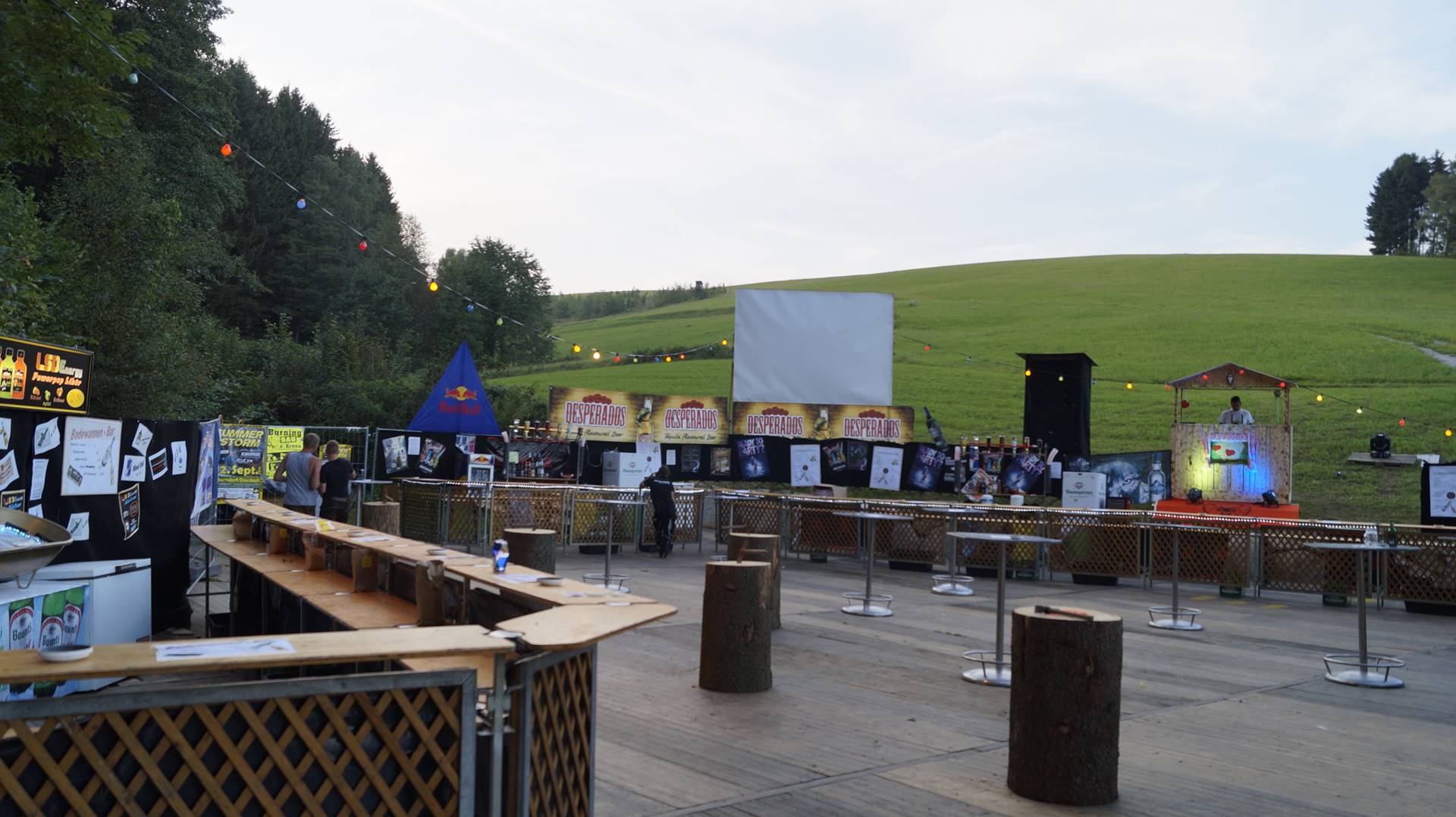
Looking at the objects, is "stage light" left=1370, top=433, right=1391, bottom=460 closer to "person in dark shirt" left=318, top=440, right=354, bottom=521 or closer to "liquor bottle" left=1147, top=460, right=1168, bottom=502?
"liquor bottle" left=1147, top=460, right=1168, bottom=502

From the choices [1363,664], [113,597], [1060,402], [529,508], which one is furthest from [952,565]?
[1060,402]

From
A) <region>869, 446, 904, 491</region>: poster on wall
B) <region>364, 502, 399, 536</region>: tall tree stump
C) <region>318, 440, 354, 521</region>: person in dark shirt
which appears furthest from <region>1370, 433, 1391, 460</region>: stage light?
<region>318, 440, 354, 521</region>: person in dark shirt

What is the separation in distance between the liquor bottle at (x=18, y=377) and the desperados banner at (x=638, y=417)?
16090mm

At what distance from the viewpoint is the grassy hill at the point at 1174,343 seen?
1395 inches

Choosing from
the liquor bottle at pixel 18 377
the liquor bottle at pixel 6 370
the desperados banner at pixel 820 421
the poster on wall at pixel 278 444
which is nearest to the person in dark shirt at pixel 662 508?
the poster on wall at pixel 278 444

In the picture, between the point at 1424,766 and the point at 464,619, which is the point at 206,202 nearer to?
the point at 464,619

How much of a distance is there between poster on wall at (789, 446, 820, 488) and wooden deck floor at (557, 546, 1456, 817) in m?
12.2

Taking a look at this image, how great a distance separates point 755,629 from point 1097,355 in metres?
45.9

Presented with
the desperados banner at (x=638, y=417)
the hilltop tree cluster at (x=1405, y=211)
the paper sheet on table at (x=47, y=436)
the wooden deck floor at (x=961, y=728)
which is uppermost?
the hilltop tree cluster at (x=1405, y=211)

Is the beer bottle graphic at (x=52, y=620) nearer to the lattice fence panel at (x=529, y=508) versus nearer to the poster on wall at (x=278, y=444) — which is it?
the lattice fence panel at (x=529, y=508)

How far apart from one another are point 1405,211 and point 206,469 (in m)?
Result: 116

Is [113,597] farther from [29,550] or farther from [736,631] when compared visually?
[736,631]

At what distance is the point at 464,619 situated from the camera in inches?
239

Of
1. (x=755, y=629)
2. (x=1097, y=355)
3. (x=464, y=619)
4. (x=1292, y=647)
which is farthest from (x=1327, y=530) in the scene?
(x=1097, y=355)
